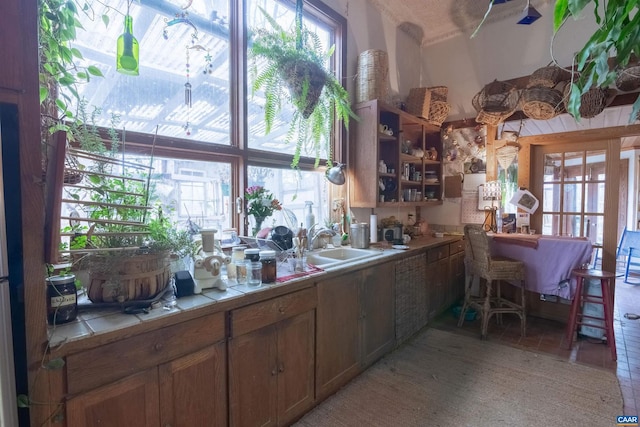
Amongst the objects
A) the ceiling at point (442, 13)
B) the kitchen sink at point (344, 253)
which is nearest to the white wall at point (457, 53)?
the ceiling at point (442, 13)

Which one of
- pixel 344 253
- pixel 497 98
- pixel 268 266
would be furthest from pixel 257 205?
pixel 497 98

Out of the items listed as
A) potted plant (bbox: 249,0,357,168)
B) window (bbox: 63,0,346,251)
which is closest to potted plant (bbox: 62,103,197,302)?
window (bbox: 63,0,346,251)

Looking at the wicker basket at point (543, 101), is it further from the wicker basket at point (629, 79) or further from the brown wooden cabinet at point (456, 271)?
the brown wooden cabinet at point (456, 271)

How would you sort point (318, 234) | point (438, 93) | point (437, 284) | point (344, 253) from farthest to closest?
point (438, 93)
point (437, 284)
point (344, 253)
point (318, 234)

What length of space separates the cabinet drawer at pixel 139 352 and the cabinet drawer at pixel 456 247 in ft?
9.69

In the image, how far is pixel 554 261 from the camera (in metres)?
3.06

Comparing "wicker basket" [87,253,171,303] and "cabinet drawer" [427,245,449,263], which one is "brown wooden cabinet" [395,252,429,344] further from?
"wicker basket" [87,253,171,303]

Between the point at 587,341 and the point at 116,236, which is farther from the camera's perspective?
the point at 587,341

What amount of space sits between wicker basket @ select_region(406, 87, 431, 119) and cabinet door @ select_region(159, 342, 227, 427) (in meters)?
3.23

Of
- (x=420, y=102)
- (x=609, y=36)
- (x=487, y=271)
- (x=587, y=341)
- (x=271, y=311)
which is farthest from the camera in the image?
(x=420, y=102)

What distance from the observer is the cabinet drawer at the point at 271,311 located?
4.91 ft

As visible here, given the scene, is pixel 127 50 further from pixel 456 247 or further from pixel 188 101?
pixel 456 247

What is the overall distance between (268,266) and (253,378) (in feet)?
1.82

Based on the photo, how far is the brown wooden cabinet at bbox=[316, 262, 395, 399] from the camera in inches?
78.8
